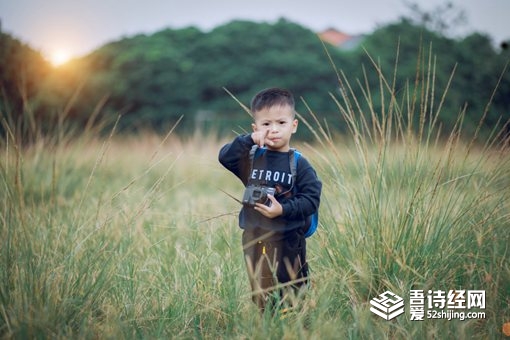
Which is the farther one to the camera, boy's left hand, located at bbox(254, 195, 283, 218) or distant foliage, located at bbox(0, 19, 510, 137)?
distant foliage, located at bbox(0, 19, 510, 137)

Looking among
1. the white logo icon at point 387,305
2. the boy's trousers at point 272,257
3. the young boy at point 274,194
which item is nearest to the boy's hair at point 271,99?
the young boy at point 274,194

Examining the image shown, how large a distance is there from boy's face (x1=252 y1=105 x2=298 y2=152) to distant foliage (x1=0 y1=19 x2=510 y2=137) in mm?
10854

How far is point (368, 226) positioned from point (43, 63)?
1214 centimetres

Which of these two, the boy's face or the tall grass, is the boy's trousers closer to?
the tall grass

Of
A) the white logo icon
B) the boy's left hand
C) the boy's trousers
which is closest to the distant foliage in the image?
the white logo icon

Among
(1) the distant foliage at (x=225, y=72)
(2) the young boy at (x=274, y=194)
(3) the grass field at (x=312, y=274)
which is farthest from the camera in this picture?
(1) the distant foliage at (x=225, y=72)

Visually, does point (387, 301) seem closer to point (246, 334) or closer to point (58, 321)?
point (246, 334)

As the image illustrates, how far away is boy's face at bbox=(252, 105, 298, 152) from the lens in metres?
1.99

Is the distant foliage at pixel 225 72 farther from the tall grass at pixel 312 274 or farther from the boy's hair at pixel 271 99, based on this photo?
the boy's hair at pixel 271 99

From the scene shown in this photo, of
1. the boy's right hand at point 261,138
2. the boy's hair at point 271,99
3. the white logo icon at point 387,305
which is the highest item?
the boy's hair at point 271,99

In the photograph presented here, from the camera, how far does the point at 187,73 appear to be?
53.4ft

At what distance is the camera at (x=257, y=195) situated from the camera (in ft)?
6.38

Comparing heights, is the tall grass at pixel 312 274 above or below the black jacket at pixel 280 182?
below

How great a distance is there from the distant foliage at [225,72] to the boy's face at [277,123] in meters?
10.9
